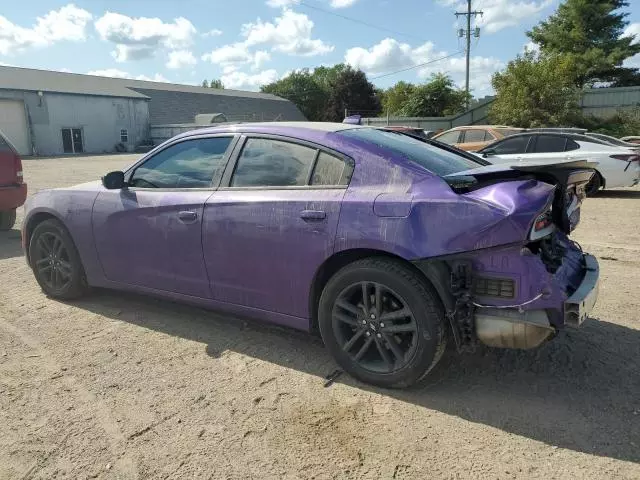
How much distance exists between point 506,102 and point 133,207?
26.4 m

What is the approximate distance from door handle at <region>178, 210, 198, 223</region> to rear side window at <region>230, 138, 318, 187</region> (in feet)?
1.19

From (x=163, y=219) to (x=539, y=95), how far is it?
2585cm

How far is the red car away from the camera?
24.5ft

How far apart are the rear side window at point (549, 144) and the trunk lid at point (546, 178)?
9.11 meters

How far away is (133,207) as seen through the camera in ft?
13.6

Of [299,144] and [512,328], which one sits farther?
[299,144]

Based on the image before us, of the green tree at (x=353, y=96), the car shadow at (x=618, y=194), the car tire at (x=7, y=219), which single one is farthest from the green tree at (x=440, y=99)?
the car tire at (x=7, y=219)

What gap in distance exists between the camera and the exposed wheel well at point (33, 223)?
4.84 m

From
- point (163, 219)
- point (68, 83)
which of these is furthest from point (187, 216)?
point (68, 83)

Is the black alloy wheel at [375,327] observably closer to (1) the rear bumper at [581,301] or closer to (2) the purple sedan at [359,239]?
(2) the purple sedan at [359,239]

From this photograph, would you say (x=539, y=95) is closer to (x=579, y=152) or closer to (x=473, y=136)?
(x=473, y=136)

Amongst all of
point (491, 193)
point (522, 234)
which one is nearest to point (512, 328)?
point (522, 234)

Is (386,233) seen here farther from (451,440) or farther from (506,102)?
(506,102)

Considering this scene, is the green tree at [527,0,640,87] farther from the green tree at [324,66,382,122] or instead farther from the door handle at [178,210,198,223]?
the door handle at [178,210,198,223]
